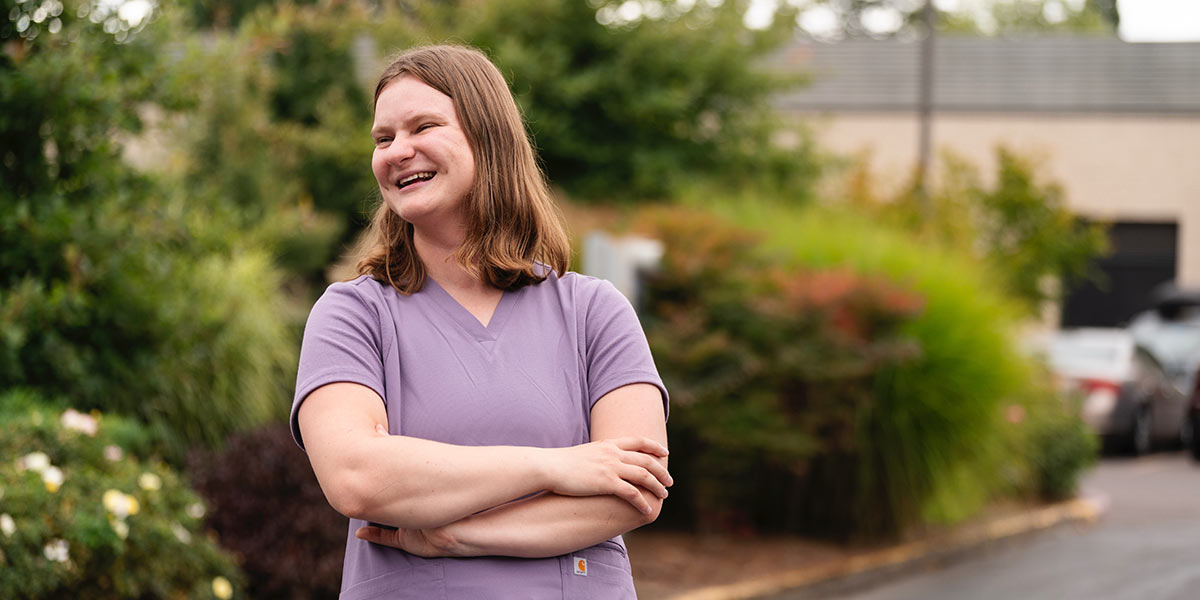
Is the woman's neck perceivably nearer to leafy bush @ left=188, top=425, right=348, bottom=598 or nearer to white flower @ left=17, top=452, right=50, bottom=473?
white flower @ left=17, top=452, right=50, bottom=473

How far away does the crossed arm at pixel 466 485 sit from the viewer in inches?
82.2

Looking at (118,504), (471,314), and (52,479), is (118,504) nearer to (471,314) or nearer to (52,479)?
(52,479)

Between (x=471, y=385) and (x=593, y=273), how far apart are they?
6.00 metres

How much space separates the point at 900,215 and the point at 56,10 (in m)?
10.6

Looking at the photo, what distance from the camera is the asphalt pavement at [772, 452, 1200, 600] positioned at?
800 centimetres

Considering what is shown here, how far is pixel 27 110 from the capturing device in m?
5.54

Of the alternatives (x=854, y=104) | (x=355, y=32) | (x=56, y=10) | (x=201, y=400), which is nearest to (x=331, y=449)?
(x=56, y=10)

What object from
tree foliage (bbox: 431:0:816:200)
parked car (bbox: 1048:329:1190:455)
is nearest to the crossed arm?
tree foliage (bbox: 431:0:816:200)

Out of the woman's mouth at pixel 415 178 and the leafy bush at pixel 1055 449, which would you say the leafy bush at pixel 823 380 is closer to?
the leafy bush at pixel 1055 449

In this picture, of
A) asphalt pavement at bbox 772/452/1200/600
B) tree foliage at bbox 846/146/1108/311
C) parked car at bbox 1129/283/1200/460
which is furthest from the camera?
parked car at bbox 1129/283/1200/460

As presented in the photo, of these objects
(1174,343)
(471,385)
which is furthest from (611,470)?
(1174,343)

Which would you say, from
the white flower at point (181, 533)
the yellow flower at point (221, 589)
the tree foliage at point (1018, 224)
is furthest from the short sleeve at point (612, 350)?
the tree foliage at point (1018, 224)

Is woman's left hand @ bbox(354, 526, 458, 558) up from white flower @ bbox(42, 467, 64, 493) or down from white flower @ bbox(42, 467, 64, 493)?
up

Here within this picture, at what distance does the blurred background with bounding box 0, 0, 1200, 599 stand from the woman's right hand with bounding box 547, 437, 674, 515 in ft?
2.69
